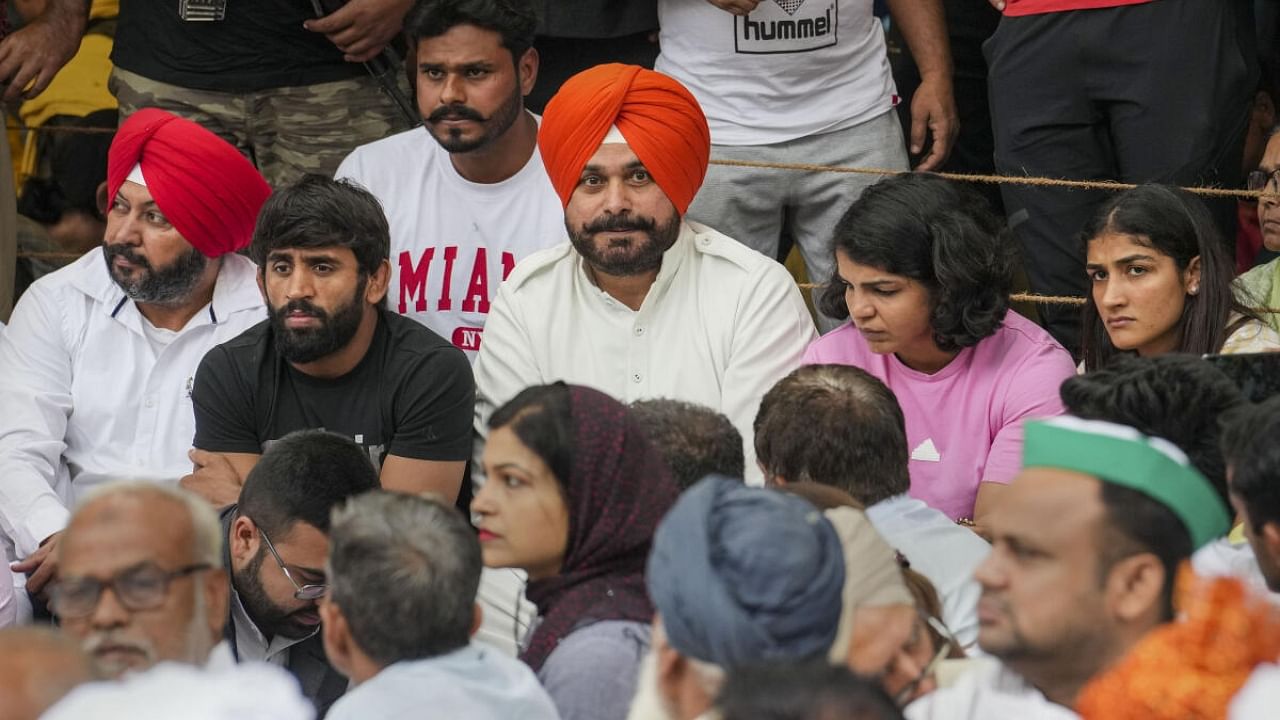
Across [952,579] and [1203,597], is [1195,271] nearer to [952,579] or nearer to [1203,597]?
[952,579]

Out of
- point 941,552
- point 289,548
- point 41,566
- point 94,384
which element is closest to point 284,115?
point 94,384

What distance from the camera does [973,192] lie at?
16.5 ft

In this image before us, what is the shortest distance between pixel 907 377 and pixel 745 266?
0.55m

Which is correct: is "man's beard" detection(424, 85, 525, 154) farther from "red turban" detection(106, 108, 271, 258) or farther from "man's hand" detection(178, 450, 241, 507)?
"man's hand" detection(178, 450, 241, 507)

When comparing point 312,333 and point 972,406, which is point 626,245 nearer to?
point 312,333

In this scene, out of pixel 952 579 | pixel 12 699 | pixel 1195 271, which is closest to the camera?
pixel 12 699

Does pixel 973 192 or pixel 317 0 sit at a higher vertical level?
pixel 317 0

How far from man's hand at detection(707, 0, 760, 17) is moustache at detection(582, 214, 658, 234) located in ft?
2.81

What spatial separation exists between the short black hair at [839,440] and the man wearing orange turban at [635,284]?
2.81 ft

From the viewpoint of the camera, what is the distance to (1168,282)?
15.3 ft

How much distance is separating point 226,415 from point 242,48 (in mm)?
1621

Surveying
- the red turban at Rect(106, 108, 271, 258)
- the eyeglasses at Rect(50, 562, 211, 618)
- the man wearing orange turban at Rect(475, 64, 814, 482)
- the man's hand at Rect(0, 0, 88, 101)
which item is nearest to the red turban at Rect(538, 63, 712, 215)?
the man wearing orange turban at Rect(475, 64, 814, 482)

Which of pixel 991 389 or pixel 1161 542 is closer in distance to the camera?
pixel 1161 542

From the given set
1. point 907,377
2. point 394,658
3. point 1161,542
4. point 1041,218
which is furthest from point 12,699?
point 1041,218
